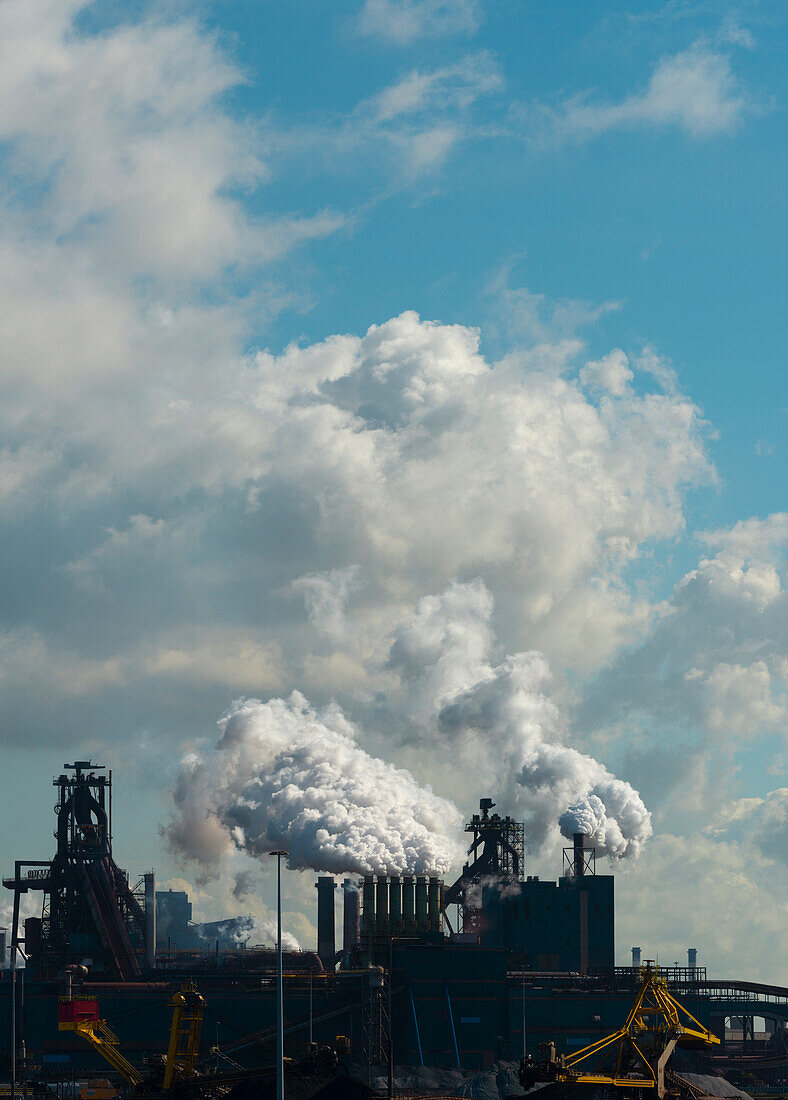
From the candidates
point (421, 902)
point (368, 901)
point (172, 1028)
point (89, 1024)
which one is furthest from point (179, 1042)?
point (421, 902)

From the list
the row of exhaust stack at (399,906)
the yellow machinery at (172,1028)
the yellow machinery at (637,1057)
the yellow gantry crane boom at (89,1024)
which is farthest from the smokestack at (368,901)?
the yellow machinery at (637,1057)

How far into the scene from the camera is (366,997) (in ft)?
388

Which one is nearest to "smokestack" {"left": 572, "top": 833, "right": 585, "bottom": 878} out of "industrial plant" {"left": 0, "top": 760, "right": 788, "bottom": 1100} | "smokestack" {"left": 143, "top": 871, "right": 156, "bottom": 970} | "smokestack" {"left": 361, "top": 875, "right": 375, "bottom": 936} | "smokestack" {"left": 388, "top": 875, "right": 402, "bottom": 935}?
"industrial plant" {"left": 0, "top": 760, "right": 788, "bottom": 1100}

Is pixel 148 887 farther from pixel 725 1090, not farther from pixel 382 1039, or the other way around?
pixel 725 1090

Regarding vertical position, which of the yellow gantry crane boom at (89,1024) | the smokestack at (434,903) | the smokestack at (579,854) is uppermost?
the smokestack at (579,854)

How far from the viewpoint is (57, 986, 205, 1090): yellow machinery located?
89.3 m

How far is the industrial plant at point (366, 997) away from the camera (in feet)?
337

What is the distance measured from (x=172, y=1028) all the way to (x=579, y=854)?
7654 centimetres

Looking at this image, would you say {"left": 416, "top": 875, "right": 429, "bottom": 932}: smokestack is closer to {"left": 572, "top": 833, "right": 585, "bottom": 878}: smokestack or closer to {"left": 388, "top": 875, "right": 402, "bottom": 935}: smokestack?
{"left": 388, "top": 875, "right": 402, "bottom": 935}: smokestack

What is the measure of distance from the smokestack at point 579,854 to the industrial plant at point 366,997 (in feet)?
1.34

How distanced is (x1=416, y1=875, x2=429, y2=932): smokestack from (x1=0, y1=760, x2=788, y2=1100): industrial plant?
0.67ft

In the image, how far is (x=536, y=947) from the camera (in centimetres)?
15225

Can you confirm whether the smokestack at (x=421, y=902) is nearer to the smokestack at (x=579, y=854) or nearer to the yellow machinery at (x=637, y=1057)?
the smokestack at (x=579, y=854)

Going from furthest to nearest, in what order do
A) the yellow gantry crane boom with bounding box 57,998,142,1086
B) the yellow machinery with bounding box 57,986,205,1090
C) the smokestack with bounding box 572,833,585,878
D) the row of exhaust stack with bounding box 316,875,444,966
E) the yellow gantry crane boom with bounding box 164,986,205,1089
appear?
the smokestack with bounding box 572,833,585,878
the row of exhaust stack with bounding box 316,875,444,966
the yellow gantry crane boom with bounding box 57,998,142,1086
the yellow machinery with bounding box 57,986,205,1090
the yellow gantry crane boom with bounding box 164,986,205,1089
